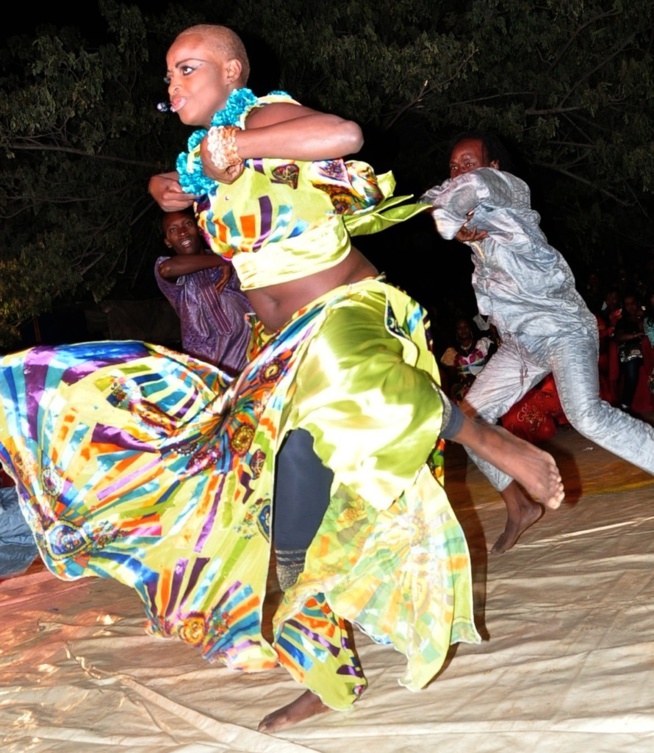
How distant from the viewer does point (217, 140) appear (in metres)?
2.48

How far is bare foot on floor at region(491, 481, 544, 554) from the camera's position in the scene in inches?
163

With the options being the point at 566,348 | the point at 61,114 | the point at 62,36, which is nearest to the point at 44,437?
the point at 566,348

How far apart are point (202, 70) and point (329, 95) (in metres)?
6.32

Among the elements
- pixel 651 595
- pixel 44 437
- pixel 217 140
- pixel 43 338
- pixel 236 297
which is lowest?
pixel 43 338

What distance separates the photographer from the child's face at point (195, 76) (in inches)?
104

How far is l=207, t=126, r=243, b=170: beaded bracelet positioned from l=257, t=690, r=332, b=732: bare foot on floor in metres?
1.39

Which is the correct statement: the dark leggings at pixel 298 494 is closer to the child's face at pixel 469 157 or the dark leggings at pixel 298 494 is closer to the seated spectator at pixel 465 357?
the child's face at pixel 469 157

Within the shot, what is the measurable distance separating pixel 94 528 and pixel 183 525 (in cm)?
25

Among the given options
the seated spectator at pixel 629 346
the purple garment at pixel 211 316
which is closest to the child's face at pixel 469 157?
the purple garment at pixel 211 316

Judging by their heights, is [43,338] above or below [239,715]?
below

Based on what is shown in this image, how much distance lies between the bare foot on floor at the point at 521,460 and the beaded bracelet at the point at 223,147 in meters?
0.88

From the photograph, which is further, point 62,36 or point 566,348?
point 62,36

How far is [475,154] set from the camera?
13.8 feet

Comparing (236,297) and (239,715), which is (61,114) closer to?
(236,297)
